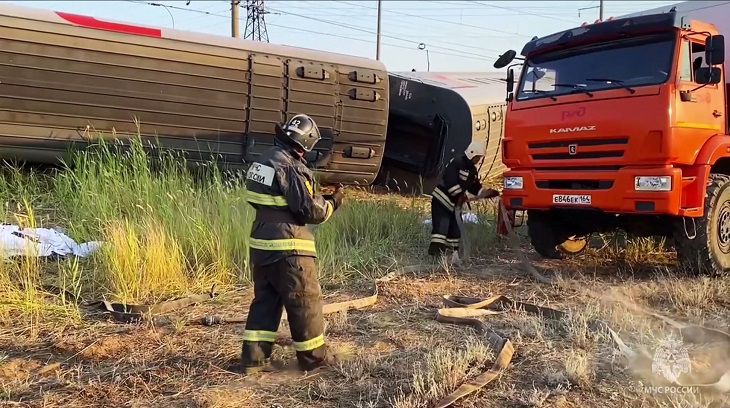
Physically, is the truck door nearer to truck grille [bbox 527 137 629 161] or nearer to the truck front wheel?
truck grille [bbox 527 137 629 161]

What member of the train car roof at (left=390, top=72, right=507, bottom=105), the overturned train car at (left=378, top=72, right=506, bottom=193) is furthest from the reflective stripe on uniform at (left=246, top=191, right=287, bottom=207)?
the train car roof at (left=390, top=72, right=507, bottom=105)

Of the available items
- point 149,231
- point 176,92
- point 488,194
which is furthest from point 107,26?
point 488,194

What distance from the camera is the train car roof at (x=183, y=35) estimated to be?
638 centimetres

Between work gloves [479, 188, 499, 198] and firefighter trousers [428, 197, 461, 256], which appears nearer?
firefighter trousers [428, 197, 461, 256]

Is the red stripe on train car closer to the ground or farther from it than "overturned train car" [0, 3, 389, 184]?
farther from it

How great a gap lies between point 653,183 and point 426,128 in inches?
184

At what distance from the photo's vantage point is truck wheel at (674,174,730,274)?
536 centimetres

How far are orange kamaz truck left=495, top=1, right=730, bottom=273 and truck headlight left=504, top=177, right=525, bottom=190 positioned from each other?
1 cm

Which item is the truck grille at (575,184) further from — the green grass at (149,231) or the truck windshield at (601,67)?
the green grass at (149,231)

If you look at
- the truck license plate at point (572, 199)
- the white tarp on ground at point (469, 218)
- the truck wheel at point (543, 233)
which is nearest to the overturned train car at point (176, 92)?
the white tarp on ground at point (469, 218)

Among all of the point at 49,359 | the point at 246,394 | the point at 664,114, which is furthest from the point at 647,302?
the point at 49,359

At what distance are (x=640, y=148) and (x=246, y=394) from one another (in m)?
3.85

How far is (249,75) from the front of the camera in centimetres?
757

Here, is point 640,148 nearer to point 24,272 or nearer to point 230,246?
point 230,246
